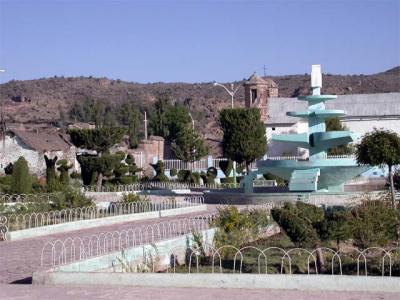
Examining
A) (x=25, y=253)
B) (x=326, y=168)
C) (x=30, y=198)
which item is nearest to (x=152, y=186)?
(x=326, y=168)

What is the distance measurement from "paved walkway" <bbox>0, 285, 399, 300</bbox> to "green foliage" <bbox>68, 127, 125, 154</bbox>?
27732 millimetres

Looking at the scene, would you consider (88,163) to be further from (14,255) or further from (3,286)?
(3,286)

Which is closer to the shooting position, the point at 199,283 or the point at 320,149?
the point at 199,283

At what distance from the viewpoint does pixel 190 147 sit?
5525 centimetres

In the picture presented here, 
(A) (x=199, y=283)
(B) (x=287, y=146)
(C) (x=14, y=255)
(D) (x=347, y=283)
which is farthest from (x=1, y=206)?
(B) (x=287, y=146)

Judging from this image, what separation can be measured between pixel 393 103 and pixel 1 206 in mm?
48008

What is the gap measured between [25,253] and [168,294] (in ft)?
19.2

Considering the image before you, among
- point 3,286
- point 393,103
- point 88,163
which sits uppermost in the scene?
point 393,103

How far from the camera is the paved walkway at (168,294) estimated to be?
9484 mm

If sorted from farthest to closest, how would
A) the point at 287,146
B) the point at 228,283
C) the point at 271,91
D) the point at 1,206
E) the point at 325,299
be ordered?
the point at 271,91 < the point at 287,146 < the point at 1,206 < the point at 228,283 < the point at 325,299

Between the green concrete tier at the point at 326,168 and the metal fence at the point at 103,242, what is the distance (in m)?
9.52

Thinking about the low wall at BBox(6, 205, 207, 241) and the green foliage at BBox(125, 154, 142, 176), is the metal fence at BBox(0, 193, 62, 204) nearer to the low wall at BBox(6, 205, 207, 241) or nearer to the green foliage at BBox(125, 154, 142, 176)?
the low wall at BBox(6, 205, 207, 241)

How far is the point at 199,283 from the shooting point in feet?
33.4

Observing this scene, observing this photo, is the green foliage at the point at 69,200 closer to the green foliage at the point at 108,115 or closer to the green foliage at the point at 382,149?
the green foliage at the point at 382,149
